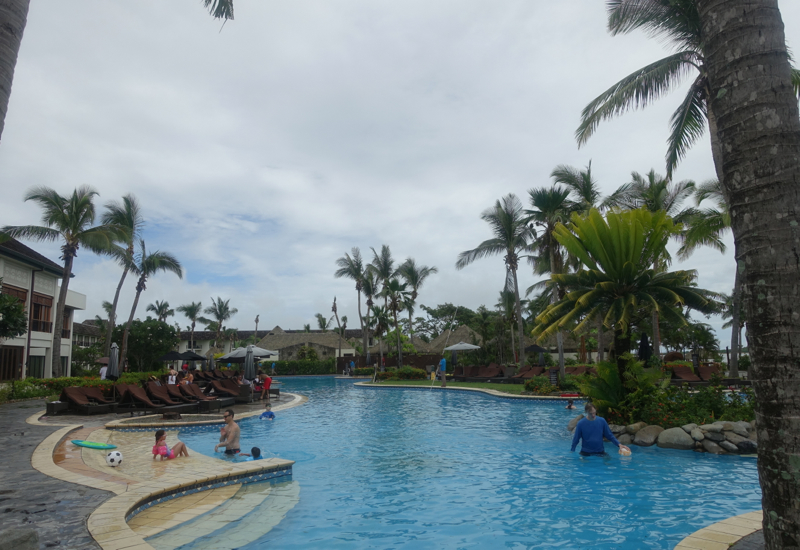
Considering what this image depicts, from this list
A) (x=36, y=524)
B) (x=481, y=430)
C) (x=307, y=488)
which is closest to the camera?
(x=36, y=524)

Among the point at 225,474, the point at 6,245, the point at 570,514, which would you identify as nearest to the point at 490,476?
the point at 570,514

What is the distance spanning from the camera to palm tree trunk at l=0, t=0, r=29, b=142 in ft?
12.1

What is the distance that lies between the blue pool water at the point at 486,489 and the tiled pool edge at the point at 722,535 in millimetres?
1248

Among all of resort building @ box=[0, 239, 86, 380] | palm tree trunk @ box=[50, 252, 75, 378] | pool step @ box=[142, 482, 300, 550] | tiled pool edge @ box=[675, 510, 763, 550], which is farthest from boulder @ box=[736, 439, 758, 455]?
resort building @ box=[0, 239, 86, 380]

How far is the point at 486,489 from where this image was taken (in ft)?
28.9

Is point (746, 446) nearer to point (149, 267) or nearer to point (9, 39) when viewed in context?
point (9, 39)

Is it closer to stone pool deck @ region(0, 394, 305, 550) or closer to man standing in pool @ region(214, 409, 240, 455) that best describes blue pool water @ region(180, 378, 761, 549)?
stone pool deck @ region(0, 394, 305, 550)

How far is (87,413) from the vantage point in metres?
15.7

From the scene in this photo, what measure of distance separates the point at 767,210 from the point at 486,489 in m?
7.21

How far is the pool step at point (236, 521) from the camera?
240 inches

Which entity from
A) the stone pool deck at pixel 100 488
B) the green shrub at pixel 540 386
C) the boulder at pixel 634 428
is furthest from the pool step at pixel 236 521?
the green shrub at pixel 540 386

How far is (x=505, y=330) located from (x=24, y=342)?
3166 centimetres

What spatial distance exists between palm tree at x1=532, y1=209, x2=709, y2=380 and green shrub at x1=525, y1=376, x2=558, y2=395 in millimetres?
9411

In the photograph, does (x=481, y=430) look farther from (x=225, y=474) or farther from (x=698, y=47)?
(x=698, y=47)
